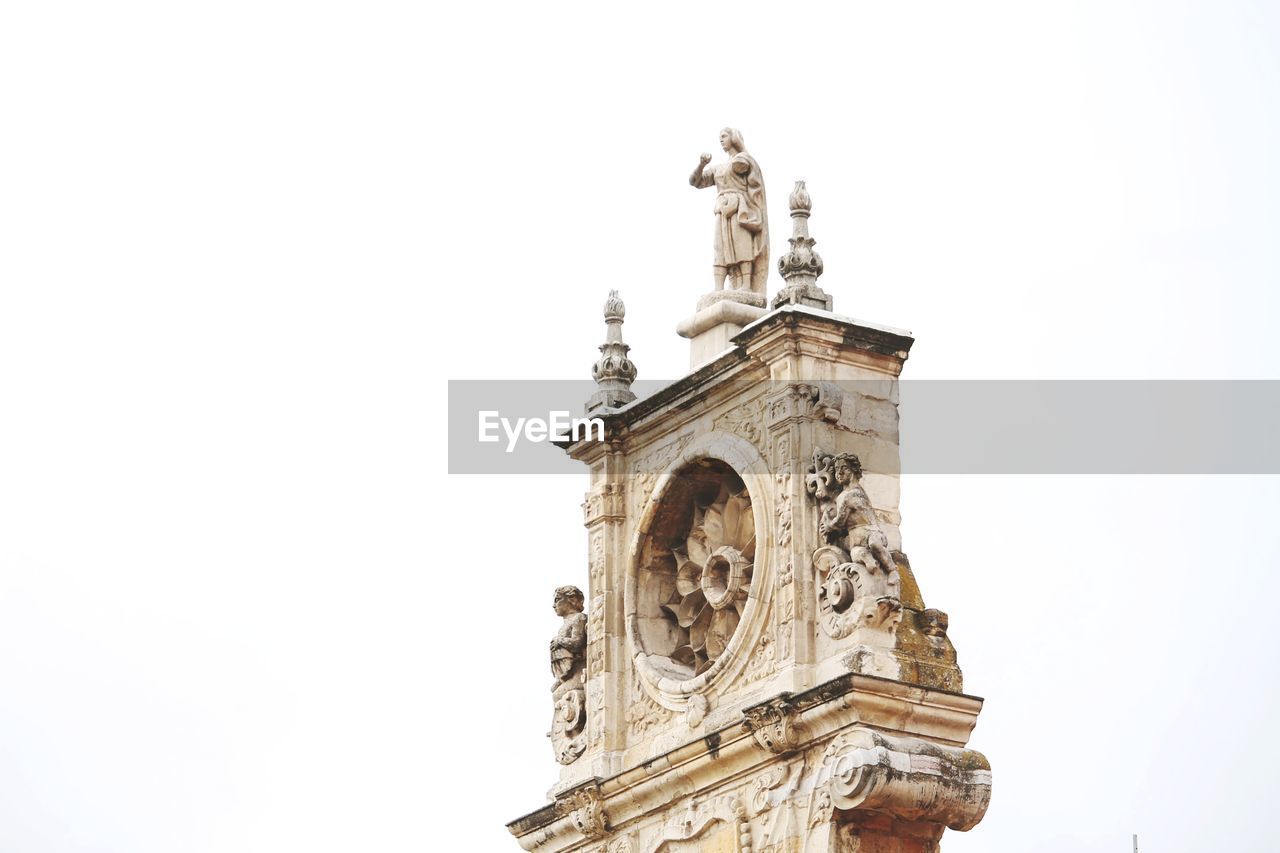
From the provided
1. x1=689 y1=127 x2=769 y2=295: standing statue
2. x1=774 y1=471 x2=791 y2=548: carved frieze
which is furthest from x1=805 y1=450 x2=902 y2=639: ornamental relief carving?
x1=689 y1=127 x2=769 y2=295: standing statue

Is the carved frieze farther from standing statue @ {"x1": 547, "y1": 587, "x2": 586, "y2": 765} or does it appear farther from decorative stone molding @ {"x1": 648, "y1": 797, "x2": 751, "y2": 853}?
standing statue @ {"x1": 547, "y1": 587, "x2": 586, "y2": 765}

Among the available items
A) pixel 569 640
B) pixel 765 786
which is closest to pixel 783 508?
pixel 765 786

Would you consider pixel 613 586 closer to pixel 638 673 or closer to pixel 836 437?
pixel 638 673

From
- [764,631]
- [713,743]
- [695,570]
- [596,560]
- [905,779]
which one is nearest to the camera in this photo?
[905,779]

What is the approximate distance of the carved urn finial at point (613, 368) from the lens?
102 ft

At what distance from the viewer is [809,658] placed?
91.7 feet

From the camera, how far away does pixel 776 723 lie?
1090 inches

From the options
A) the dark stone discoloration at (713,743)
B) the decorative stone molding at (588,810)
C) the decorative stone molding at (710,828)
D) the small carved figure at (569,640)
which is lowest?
the decorative stone molding at (710,828)

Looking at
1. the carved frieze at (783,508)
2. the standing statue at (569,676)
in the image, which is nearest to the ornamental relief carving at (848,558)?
the carved frieze at (783,508)

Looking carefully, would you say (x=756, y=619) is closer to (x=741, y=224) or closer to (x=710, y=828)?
(x=710, y=828)

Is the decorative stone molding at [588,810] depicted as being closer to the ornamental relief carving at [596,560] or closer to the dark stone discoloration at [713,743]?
the dark stone discoloration at [713,743]

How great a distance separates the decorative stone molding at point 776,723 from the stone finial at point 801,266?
3.34 meters

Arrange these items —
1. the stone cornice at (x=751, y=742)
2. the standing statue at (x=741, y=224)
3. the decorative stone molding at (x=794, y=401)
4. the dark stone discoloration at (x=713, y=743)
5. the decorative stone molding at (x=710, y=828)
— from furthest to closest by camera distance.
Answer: the standing statue at (x=741, y=224), the decorative stone molding at (x=794, y=401), the dark stone discoloration at (x=713, y=743), the decorative stone molding at (x=710, y=828), the stone cornice at (x=751, y=742)

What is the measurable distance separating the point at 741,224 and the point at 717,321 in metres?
0.90
